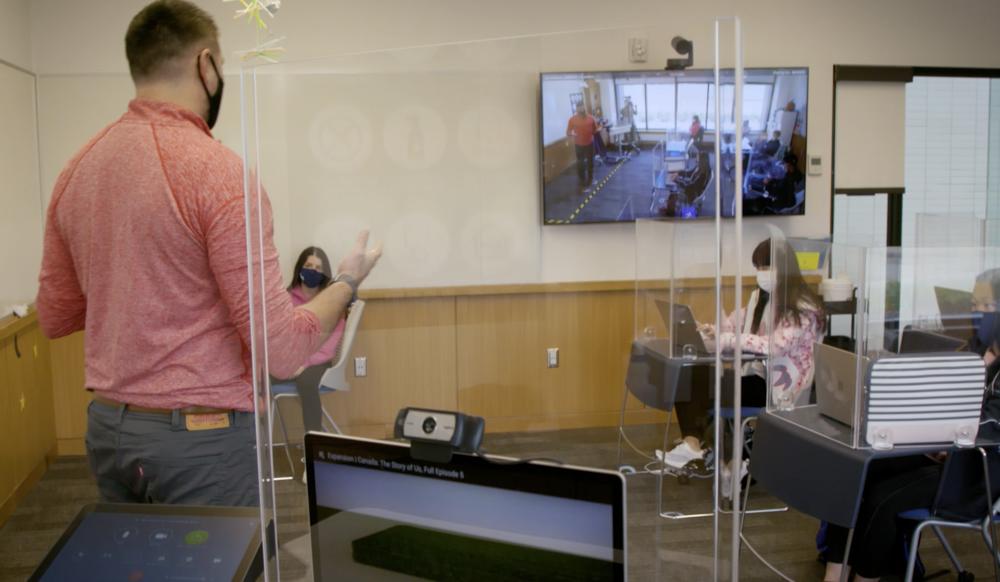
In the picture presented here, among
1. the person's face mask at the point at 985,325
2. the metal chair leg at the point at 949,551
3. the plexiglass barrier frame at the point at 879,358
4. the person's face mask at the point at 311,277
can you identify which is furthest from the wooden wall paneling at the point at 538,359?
the metal chair leg at the point at 949,551

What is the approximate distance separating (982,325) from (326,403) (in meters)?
2.56

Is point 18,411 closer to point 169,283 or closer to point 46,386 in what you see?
point 46,386

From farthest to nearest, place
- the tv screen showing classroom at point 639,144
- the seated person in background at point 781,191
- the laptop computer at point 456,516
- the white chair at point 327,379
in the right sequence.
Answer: the seated person in background at point 781,191 < the white chair at point 327,379 < the tv screen showing classroom at point 639,144 < the laptop computer at point 456,516

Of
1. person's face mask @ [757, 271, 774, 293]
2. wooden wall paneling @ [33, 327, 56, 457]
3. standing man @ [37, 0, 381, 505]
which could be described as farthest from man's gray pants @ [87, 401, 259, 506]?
wooden wall paneling @ [33, 327, 56, 457]

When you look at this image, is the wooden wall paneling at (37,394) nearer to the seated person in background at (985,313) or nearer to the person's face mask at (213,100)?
the person's face mask at (213,100)

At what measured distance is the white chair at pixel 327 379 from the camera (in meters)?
1.44

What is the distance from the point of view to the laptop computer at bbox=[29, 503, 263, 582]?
1.02m

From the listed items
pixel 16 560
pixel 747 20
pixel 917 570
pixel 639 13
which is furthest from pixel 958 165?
pixel 16 560

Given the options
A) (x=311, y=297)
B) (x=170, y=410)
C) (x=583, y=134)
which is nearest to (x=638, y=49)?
(x=583, y=134)

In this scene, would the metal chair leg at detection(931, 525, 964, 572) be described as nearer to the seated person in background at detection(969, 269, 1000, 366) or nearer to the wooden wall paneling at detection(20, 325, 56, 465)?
the seated person in background at detection(969, 269, 1000, 366)

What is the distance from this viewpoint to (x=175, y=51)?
62.8 inches

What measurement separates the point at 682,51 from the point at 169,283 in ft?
3.22

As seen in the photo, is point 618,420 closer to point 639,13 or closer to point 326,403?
point 326,403

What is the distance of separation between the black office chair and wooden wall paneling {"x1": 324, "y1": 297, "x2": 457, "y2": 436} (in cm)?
187
